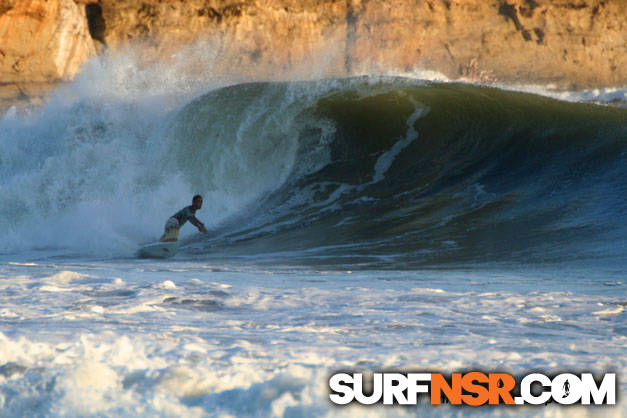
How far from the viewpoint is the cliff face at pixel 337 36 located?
75.1 ft

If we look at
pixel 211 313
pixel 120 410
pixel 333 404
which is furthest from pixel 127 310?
pixel 333 404

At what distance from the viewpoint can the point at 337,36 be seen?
85.9ft

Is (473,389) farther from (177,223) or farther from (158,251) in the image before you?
(177,223)

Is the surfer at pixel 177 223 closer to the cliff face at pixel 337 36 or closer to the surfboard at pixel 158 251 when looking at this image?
the surfboard at pixel 158 251

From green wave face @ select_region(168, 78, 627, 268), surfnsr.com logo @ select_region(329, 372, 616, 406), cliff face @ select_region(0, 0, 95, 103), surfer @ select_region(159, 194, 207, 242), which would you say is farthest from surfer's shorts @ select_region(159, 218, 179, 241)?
cliff face @ select_region(0, 0, 95, 103)

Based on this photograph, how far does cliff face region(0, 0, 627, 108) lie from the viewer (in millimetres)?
22891

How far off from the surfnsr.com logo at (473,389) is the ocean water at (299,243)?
55 millimetres

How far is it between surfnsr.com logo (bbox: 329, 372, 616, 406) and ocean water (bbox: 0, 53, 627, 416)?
55mm

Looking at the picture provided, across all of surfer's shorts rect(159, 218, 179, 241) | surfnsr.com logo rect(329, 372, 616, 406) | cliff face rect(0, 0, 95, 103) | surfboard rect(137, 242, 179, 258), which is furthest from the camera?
cliff face rect(0, 0, 95, 103)

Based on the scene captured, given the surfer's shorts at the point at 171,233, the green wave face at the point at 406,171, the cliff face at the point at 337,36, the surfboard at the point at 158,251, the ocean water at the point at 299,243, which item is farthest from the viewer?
the cliff face at the point at 337,36

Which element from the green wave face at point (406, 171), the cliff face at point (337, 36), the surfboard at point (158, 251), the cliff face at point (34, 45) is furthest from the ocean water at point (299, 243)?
the cliff face at point (337, 36)

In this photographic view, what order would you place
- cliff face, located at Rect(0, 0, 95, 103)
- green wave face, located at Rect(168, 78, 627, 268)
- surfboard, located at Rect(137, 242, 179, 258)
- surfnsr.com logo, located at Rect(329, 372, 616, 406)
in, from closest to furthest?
1. surfnsr.com logo, located at Rect(329, 372, 616, 406)
2. green wave face, located at Rect(168, 78, 627, 268)
3. surfboard, located at Rect(137, 242, 179, 258)
4. cliff face, located at Rect(0, 0, 95, 103)

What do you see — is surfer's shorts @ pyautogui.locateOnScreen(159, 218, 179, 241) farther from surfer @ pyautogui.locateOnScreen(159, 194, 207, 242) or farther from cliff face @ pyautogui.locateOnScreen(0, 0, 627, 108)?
cliff face @ pyautogui.locateOnScreen(0, 0, 627, 108)

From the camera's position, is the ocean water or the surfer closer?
the ocean water
